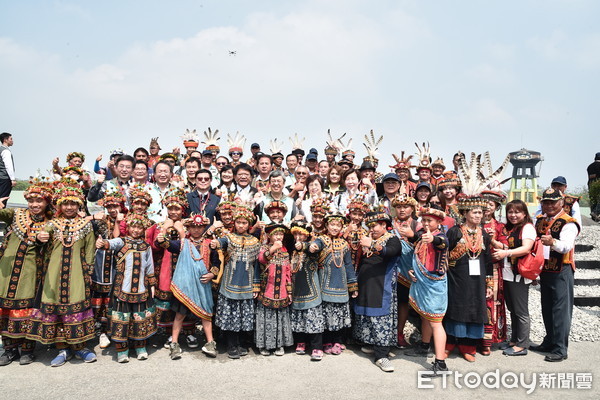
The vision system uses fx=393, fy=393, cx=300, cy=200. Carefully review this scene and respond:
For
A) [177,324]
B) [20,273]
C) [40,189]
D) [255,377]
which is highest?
[40,189]

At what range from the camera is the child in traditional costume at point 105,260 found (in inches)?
210

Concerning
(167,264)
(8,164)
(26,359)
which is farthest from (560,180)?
(8,164)

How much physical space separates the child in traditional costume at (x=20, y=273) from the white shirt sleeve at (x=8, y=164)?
4.89 m

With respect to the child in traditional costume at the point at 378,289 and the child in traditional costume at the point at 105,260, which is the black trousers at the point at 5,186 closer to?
the child in traditional costume at the point at 105,260

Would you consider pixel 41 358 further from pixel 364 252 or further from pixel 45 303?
pixel 364 252

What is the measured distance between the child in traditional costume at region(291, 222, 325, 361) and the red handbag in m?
2.78

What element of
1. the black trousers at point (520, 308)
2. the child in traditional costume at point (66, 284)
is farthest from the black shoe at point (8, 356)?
the black trousers at point (520, 308)

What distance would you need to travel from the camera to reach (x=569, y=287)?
5.29m

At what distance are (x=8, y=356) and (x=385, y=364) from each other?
464 cm

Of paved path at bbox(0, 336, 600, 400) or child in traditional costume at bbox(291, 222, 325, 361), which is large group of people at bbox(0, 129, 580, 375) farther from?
paved path at bbox(0, 336, 600, 400)

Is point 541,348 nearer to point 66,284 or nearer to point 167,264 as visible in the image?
point 167,264

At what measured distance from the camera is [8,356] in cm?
482

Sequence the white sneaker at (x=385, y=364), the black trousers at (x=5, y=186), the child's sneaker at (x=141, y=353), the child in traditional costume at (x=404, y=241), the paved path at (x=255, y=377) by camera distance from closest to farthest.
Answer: the paved path at (x=255, y=377) < the white sneaker at (x=385, y=364) < the child's sneaker at (x=141, y=353) < the child in traditional costume at (x=404, y=241) < the black trousers at (x=5, y=186)

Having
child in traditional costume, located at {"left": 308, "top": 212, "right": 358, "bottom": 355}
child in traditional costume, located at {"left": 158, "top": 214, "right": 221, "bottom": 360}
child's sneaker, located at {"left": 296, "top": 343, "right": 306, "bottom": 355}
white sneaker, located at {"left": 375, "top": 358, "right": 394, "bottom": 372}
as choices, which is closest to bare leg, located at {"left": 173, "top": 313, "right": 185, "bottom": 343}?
child in traditional costume, located at {"left": 158, "top": 214, "right": 221, "bottom": 360}
